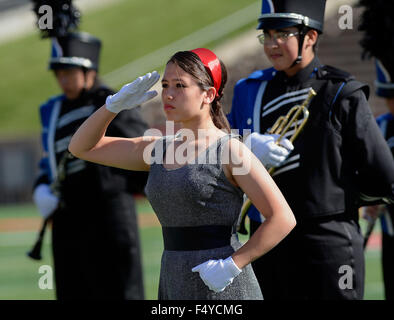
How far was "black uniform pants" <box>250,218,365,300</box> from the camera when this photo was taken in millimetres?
3861

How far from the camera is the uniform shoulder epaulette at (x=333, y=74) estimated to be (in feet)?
13.0

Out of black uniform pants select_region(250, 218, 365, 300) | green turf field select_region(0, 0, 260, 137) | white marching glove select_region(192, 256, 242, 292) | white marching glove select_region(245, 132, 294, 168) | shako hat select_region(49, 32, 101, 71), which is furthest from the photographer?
green turf field select_region(0, 0, 260, 137)

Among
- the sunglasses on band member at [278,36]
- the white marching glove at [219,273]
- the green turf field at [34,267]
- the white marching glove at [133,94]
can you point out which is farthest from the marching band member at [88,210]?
the white marching glove at [219,273]

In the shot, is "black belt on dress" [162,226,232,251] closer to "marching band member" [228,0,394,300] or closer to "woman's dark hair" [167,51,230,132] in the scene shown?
"woman's dark hair" [167,51,230,132]

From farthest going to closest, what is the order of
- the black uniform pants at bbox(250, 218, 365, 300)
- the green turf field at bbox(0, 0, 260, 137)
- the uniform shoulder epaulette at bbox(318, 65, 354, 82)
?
the green turf field at bbox(0, 0, 260, 137), the uniform shoulder epaulette at bbox(318, 65, 354, 82), the black uniform pants at bbox(250, 218, 365, 300)

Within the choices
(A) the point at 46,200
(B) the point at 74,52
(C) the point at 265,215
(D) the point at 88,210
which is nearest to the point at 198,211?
(C) the point at 265,215

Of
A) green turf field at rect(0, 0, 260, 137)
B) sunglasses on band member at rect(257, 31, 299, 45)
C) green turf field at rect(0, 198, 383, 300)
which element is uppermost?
green turf field at rect(0, 0, 260, 137)

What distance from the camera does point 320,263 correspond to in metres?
3.88

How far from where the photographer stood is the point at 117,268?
5.52 m

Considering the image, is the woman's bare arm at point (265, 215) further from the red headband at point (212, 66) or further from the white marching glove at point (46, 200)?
the white marching glove at point (46, 200)

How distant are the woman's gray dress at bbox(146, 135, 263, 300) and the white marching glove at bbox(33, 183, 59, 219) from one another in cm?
258

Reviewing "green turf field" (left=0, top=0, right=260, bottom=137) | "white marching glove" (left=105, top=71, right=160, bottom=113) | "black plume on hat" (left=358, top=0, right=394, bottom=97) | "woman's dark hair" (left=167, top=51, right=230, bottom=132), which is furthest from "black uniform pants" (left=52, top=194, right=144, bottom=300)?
"green turf field" (left=0, top=0, right=260, bottom=137)

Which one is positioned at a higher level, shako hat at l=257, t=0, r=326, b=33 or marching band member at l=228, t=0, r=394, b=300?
shako hat at l=257, t=0, r=326, b=33

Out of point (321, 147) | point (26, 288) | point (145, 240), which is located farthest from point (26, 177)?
point (321, 147)
